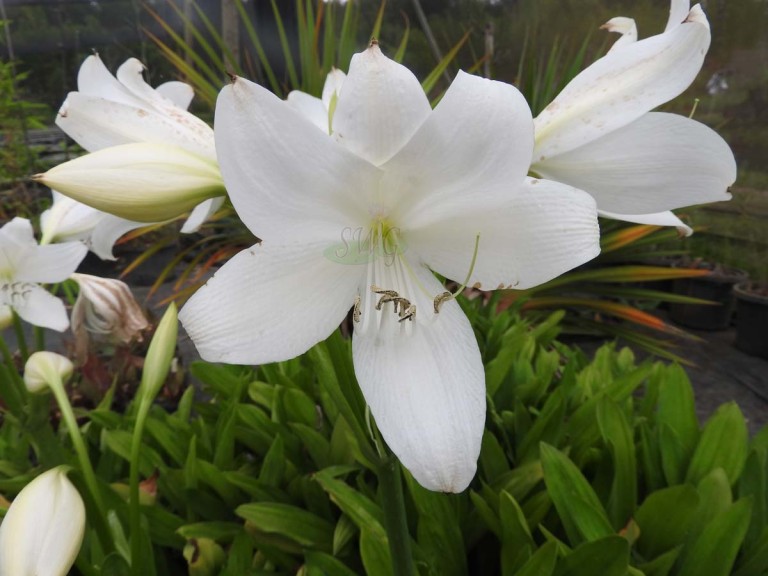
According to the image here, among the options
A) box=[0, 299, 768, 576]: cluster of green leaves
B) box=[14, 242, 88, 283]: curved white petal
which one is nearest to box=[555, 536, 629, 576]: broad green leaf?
box=[0, 299, 768, 576]: cluster of green leaves

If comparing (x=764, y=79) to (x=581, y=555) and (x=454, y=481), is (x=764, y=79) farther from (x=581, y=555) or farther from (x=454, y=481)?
(x=454, y=481)

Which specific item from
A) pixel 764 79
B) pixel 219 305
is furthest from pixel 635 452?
pixel 764 79

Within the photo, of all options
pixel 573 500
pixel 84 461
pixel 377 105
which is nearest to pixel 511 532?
pixel 573 500

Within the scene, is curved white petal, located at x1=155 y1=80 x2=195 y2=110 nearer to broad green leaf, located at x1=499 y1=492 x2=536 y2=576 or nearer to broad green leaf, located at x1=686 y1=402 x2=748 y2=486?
broad green leaf, located at x1=499 y1=492 x2=536 y2=576

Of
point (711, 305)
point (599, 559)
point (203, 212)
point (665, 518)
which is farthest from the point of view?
point (711, 305)

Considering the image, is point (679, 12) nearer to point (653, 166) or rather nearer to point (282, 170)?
point (653, 166)

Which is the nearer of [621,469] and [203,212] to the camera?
[203,212]
